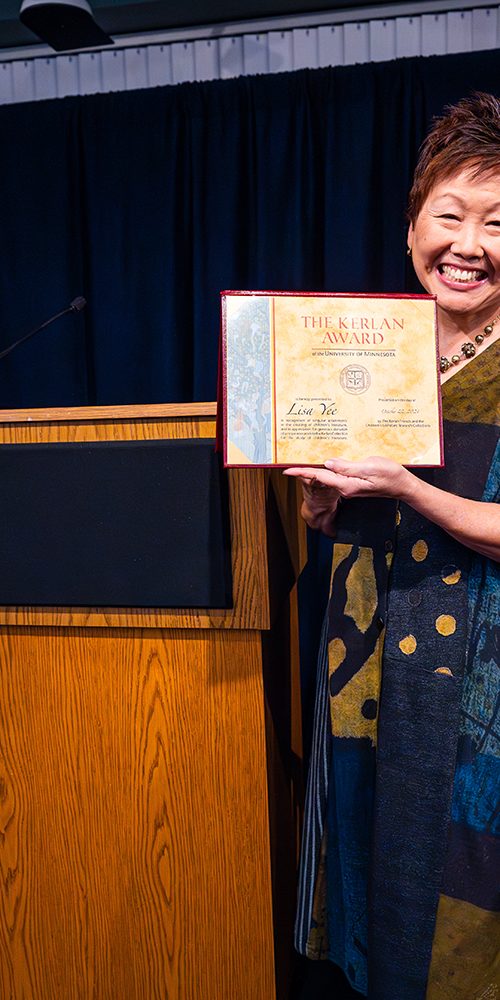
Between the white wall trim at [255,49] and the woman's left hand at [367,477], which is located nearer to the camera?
the woman's left hand at [367,477]

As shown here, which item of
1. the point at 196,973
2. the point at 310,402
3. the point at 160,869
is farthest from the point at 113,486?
the point at 196,973

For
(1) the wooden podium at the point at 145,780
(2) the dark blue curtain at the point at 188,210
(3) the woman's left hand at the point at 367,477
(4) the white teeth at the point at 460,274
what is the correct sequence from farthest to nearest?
A: (2) the dark blue curtain at the point at 188,210
(1) the wooden podium at the point at 145,780
(4) the white teeth at the point at 460,274
(3) the woman's left hand at the point at 367,477

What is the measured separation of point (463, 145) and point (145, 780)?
0.98 metres

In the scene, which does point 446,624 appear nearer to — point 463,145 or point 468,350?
point 468,350

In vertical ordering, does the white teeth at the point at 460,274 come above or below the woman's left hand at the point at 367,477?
above

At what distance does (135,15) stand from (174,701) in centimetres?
243

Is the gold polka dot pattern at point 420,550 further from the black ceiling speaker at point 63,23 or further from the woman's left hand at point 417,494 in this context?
the black ceiling speaker at point 63,23

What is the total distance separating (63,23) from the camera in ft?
7.79

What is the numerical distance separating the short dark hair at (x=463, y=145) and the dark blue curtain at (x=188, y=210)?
1.39 meters

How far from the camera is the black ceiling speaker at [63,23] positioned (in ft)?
7.48

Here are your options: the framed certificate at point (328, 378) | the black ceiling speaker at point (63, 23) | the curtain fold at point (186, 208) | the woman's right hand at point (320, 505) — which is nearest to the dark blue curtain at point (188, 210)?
the curtain fold at point (186, 208)

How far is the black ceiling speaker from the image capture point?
7.48 feet

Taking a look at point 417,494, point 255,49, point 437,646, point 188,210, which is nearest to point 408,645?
point 437,646

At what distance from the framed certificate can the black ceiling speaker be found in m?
1.87
